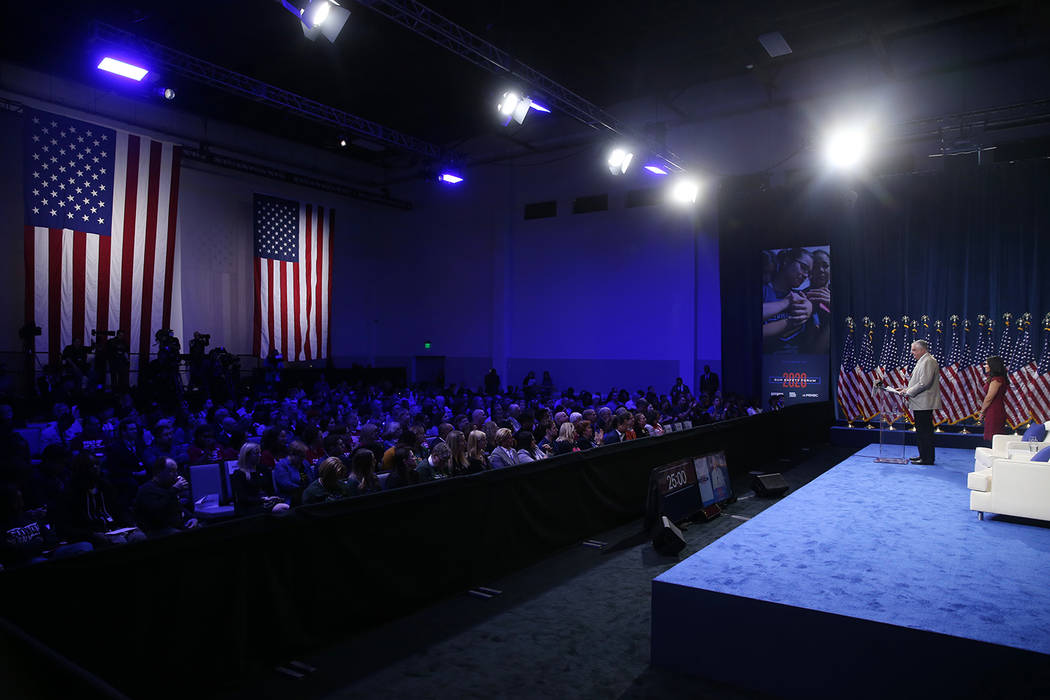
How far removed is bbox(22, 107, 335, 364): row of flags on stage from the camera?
1183cm

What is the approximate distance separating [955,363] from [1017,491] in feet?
27.7

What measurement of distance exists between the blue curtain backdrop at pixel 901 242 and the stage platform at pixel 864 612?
8859 millimetres

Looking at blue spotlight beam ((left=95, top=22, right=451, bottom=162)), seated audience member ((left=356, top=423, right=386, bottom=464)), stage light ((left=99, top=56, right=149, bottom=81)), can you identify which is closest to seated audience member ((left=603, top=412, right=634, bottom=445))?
seated audience member ((left=356, top=423, right=386, bottom=464))

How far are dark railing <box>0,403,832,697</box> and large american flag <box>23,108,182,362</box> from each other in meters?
11.5

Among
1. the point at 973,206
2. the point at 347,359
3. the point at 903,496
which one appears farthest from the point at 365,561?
the point at 347,359

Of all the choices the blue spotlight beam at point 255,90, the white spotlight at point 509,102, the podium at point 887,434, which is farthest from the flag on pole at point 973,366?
the blue spotlight beam at point 255,90

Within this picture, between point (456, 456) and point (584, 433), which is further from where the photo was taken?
point (584, 433)

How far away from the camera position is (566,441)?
6.66 metres

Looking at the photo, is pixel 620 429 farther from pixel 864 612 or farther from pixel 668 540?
pixel 864 612

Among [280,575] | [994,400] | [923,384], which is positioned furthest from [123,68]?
[994,400]

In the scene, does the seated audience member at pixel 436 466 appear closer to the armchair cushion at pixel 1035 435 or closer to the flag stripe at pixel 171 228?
the armchair cushion at pixel 1035 435

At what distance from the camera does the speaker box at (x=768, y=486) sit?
739 centimetres

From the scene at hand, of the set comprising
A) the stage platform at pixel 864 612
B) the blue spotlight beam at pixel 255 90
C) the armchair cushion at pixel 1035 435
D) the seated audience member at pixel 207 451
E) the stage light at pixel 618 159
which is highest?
the blue spotlight beam at pixel 255 90

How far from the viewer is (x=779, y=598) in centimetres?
322
